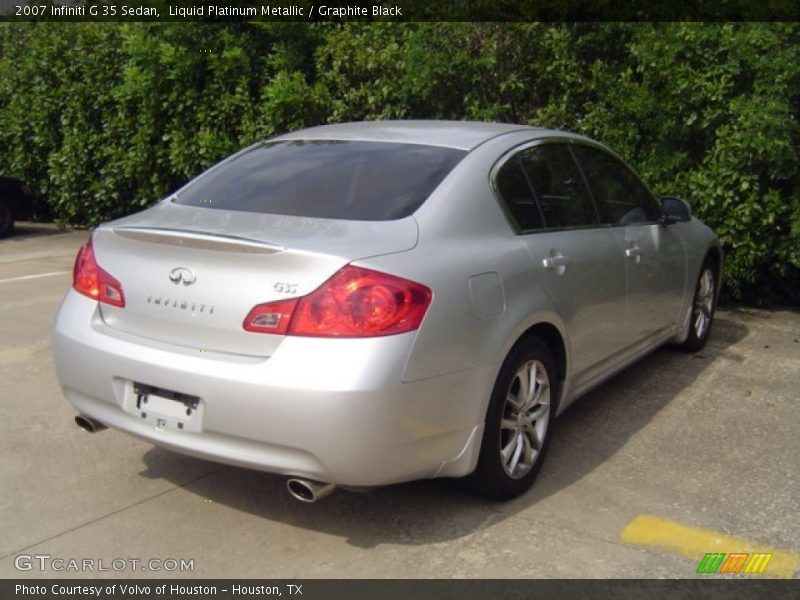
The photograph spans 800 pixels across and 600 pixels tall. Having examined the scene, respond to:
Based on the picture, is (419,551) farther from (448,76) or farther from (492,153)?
(448,76)

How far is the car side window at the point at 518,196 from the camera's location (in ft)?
13.5

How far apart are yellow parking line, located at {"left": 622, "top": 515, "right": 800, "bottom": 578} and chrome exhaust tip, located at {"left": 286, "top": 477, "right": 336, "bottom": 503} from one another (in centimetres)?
126

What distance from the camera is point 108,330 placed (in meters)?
3.66

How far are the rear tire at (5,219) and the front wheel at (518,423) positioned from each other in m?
10.4

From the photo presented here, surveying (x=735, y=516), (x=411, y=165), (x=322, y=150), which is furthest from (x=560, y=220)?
(x=735, y=516)

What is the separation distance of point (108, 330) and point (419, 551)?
1545mm

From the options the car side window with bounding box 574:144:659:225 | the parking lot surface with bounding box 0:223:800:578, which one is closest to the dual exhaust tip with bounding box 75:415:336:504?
the parking lot surface with bounding box 0:223:800:578

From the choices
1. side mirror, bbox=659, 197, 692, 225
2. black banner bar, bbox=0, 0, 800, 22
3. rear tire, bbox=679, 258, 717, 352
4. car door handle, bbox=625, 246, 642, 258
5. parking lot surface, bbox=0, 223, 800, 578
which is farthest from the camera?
black banner bar, bbox=0, 0, 800, 22

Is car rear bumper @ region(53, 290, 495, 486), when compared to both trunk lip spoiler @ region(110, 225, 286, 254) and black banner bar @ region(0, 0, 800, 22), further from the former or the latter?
black banner bar @ region(0, 0, 800, 22)

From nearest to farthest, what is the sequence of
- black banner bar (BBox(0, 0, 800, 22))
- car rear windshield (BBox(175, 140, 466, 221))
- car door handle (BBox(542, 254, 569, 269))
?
car rear windshield (BBox(175, 140, 466, 221)), car door handle (BBox(542, 254, 569, 269)), black banner bar (BBox(0, 0, 800, 22))

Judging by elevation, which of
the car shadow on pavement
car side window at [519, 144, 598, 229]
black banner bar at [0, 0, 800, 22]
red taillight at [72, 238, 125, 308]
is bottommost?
the car shadow on pavement

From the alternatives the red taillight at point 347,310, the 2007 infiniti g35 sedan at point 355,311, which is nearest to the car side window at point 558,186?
the 2007 infiniti g35 sedan at point 355,311

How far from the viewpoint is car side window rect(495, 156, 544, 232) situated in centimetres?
411
